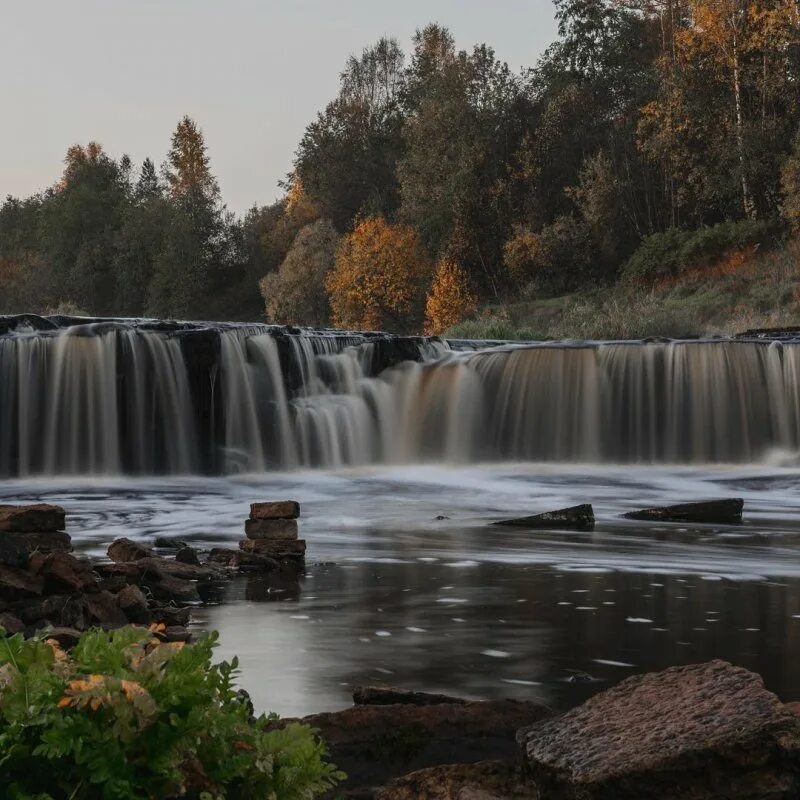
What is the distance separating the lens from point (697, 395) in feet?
100.0

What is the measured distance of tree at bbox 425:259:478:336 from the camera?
61.2 metres

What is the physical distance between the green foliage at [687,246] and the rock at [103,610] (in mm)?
47536

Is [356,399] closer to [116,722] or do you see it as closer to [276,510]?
[276,510]

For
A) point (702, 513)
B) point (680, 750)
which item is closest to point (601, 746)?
point (680, 750)

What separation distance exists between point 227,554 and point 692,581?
3954mm

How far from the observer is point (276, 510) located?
1176 centimetres

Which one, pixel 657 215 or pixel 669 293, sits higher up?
pixel 657 215

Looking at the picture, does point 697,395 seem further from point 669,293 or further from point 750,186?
point 750,186

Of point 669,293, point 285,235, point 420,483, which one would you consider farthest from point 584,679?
point 285,235

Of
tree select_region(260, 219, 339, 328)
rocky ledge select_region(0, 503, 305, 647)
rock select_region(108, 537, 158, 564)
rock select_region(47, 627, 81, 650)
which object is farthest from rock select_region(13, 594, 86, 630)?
tree select_region(260, 219, 339, 328)

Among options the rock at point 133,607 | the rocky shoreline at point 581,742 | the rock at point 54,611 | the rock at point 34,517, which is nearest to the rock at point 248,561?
the rock at point 34,517

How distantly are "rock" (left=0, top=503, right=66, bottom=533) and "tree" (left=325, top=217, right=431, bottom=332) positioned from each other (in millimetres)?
56374

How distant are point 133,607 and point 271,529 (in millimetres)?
3685

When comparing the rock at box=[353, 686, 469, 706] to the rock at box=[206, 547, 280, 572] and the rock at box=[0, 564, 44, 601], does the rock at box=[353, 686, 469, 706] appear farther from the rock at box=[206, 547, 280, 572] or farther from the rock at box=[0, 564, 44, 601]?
the rock at box=[206, 547, 280, 572]
